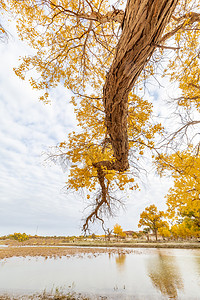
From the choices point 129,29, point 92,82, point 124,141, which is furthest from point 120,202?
point 129,29

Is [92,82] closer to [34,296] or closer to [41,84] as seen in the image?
[41,84]

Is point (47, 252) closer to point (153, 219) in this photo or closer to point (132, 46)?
point (132, 46)

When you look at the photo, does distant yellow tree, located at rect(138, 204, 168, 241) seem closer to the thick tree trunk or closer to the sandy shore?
the sandy shore

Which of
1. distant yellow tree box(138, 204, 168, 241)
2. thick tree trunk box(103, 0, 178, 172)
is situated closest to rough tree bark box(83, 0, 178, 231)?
thick tree trunk box(103, 0, 178, 172)

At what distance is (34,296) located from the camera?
107 inches

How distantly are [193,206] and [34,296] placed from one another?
7.76m

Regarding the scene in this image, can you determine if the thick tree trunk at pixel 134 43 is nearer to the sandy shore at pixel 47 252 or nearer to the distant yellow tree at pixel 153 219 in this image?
the sandy shore at pixel 47 252

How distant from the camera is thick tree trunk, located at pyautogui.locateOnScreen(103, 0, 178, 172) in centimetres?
121

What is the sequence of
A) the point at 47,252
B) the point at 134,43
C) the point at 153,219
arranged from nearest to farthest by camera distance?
the point at 134,43 < the point at 47,252 < the point at 153,219

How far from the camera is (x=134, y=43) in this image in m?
1.35

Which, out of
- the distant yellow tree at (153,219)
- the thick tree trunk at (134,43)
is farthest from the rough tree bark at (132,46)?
the distant yellow tree at (153,219)

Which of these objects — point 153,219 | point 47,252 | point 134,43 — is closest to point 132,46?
point 134,43

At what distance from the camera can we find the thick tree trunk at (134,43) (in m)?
1.21

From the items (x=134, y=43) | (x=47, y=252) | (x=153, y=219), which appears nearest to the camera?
(x=134, y=43)
